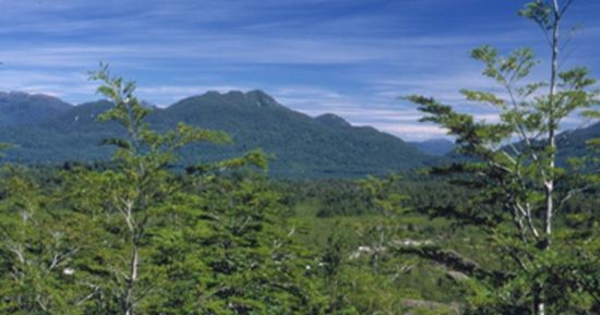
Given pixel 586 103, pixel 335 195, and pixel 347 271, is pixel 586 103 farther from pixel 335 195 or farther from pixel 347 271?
pixel 335 195

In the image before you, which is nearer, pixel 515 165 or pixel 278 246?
pixel 515 165

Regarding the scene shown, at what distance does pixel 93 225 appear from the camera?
20.2 meters

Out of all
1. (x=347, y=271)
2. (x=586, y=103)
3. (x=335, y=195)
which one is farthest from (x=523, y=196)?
(x=335, y=195)

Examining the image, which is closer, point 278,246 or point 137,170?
point 137,170

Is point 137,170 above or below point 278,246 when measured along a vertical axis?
above

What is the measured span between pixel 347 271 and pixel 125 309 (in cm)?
843

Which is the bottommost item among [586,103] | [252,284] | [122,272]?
[252,284]

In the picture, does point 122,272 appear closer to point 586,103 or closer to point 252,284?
point 252,284

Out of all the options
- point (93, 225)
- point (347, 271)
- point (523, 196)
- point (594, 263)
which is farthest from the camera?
point (347, 271)

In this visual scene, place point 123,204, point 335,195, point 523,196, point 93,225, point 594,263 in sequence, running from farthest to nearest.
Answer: point 335,195 < point 93,225 < point 123,204 < point 523,196 < point 594,263

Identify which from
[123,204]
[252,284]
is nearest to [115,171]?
[123,204]

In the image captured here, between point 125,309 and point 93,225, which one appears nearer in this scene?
point 125,309

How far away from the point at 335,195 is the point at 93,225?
137 m

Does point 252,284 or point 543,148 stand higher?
point 543,148
